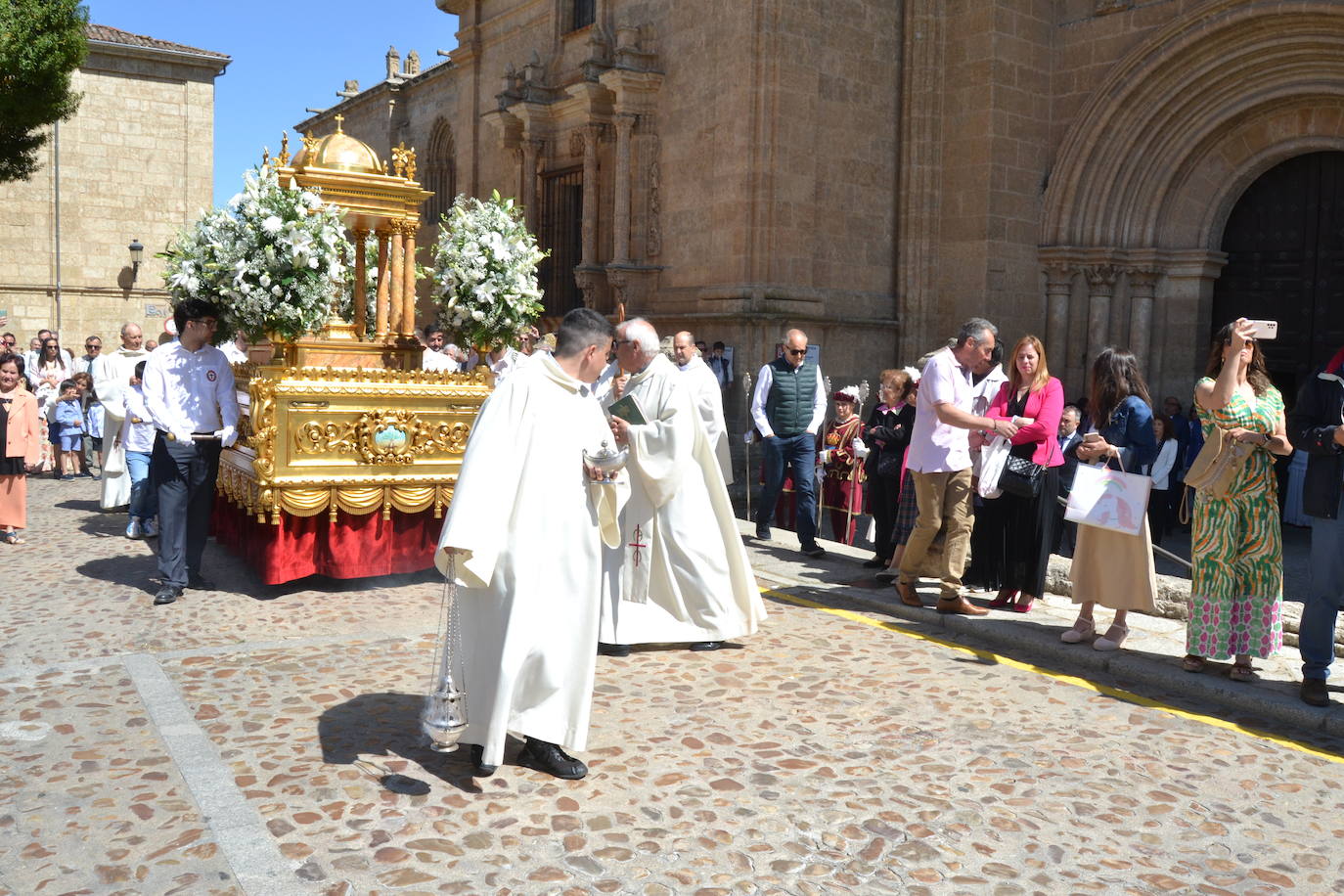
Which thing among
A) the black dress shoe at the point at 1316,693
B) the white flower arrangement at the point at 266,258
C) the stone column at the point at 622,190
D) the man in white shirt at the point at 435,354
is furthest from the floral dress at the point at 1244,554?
the stone column at the point at 622,190

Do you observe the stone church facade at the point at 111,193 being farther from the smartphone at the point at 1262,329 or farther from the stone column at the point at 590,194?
the smartphone at the point at 1262,329

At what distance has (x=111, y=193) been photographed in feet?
94.6

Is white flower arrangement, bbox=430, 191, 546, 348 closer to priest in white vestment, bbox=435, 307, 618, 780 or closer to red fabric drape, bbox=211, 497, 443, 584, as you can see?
red fabric drape, bbox=211, 497, 443, 584

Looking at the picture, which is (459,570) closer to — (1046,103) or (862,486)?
(862,486)

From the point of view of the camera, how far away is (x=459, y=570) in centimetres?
434

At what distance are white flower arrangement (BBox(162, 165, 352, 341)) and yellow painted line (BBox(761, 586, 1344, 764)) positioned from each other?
415 cm

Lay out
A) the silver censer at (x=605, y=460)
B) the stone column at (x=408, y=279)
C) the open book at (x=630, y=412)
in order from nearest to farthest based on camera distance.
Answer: the silver censer at (x=605, y=460) < the open book at (x=630, y=412) < the stone column at (x=408, y=279)

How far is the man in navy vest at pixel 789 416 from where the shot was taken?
1015 cm

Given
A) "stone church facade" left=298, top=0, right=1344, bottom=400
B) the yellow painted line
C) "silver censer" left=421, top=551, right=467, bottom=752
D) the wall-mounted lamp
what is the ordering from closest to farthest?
1. "silver censer" left=421, top=551, right=467, bottom=752
2. the yellow painted line
3. "stone church facade" left=298, top=0, right=1344, bottom=400
4. the wall-mounted lamp

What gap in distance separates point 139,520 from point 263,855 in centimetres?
709

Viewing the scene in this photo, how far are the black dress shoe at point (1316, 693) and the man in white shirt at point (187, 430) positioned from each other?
6916 millimetres

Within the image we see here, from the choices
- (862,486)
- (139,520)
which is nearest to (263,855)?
(139,520)

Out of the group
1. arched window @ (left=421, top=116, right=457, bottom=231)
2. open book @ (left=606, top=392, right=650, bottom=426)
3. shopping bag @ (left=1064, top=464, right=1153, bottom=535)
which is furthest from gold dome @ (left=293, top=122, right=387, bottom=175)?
arched window @ (left=421, top=116, right=457, bottom=231)

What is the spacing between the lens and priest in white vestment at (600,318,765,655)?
6.48 m
